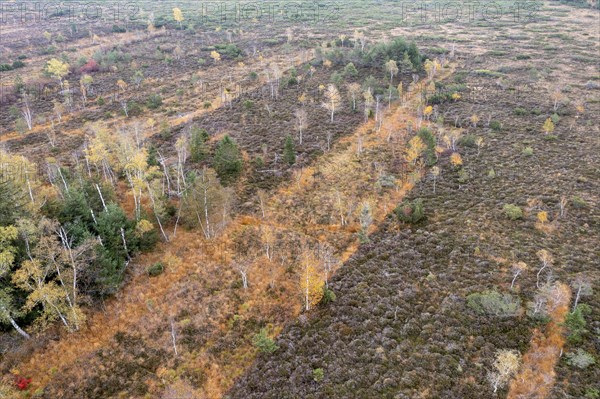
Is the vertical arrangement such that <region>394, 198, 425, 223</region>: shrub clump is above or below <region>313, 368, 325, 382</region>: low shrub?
above

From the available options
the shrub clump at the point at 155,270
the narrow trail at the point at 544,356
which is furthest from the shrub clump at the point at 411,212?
the shrub clump at the point at 155,270

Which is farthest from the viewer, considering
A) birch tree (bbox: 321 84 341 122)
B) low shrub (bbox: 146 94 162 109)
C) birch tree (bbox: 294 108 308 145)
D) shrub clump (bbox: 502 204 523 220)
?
low shrub (bbox: 146 94 162 109)

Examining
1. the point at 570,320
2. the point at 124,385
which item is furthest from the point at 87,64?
the point at 570,320

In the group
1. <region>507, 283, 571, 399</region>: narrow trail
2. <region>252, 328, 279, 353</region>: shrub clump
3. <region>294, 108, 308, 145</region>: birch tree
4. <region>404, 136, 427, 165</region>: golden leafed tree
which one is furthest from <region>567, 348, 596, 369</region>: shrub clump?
<region>294, 108, 308, 145</region>: birch tree

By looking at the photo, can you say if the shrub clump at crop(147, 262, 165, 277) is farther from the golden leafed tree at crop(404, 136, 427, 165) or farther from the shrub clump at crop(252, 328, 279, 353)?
the golden leafed tree at crop(404, 136, 427, 165)

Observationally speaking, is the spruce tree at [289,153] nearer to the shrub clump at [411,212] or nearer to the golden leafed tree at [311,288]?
the shrub clump at [411,212]

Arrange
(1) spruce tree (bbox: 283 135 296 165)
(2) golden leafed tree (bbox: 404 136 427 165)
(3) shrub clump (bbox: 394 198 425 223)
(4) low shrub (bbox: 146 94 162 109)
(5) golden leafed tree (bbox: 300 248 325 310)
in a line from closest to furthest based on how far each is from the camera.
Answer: (5) golden leafed tree (bbox: 300 248 325 310) → (3) shrub clump (bbox: 394 198 425 223) → (2) golden leafed tree (bbox: 404 136 427 165) → (1) spruce tree (bbox: 283 135 296 165) → (4) low shrub (bbox: 146 94 162 109)
